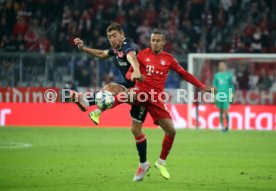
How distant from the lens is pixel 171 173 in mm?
12352

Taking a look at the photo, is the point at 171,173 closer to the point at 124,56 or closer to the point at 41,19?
the point at 124,56

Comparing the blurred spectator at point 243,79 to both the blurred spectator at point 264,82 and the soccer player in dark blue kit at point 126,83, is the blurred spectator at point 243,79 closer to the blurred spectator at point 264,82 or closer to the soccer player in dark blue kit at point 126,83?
the blurred spectator at point 264,82

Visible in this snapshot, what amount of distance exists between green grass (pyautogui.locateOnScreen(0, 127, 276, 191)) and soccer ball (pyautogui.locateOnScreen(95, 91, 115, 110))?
1.20 metres

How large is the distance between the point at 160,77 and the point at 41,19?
18647 mm

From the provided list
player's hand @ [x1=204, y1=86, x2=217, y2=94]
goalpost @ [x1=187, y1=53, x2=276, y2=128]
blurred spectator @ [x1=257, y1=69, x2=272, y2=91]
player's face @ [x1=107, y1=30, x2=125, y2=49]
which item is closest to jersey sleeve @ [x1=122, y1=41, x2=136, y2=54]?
player's face @ [x1=107, y1=30, x2=125, y2=49]

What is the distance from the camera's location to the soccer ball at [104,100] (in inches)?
423

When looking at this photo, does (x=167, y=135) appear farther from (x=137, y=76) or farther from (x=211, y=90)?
(x=137, y=76)

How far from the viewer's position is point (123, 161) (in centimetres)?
1434

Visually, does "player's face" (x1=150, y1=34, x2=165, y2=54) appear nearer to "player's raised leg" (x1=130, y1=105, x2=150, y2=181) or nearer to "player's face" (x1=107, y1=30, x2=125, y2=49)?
"player's face" (x1=107, y1=30, x2=125, y2=49)

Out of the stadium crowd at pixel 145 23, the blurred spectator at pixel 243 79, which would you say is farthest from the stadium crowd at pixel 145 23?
the blurred spectator at pixel 243 79

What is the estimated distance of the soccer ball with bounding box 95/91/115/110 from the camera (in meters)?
10.7

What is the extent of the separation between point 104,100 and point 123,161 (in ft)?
12.5

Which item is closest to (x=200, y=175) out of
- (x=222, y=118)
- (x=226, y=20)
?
(x=222, y=118)

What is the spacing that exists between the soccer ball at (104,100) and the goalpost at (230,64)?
14.6 m
